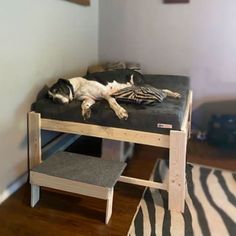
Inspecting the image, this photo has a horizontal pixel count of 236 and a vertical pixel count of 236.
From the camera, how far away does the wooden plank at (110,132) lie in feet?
5.69

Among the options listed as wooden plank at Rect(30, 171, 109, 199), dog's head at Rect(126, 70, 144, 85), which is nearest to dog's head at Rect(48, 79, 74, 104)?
wooden plank at Rect(30, 171, 109, 199)

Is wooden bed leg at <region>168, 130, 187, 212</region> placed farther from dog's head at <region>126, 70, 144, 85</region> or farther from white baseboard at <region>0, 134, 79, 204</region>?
white baseboard at <region>0, 134, 79, 204</region>

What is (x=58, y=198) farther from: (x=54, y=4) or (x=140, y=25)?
(x=140, y=25)

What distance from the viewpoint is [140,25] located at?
3.05 metres

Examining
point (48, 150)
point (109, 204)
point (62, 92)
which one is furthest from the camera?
point (48, 150)

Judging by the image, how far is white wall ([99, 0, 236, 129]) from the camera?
9.37 feet

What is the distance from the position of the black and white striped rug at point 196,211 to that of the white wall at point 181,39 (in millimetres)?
1147

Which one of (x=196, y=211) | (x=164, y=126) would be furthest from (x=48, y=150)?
(x=196, y=211)

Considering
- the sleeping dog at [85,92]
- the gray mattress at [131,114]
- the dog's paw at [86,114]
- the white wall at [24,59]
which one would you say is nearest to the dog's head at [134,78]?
the sleeping dog at [85,92]

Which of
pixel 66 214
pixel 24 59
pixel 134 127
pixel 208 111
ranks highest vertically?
pixel 24 59

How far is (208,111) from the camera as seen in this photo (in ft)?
10.1

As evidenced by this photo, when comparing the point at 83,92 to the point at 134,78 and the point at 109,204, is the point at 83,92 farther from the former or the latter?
the point at 109,204

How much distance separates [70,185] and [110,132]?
41 centimetres

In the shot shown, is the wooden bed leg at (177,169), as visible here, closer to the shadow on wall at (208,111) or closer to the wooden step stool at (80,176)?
the wooden step stool at (80,176)
